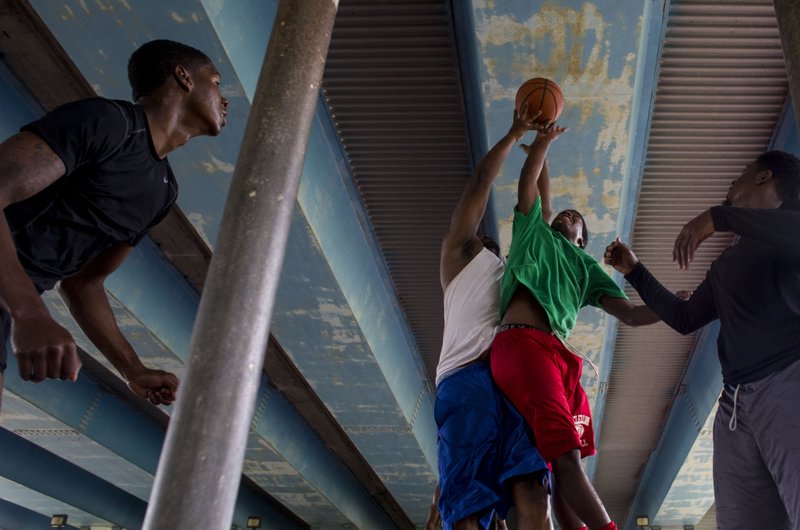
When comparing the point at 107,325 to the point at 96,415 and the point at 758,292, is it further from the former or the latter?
the point at 96,415

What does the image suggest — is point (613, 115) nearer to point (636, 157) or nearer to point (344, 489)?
point (636, 157)

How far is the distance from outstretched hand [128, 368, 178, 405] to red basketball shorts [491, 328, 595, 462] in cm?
134

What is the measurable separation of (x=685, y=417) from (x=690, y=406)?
471 millimetres

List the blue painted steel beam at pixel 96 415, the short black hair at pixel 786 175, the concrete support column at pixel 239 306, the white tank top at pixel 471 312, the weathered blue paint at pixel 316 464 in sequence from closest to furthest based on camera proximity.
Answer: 1. the concrete support column at pixel 239 306
2. the short black hair at pixel 786 175
3. the white tank top at pixel 471 312
4. the blue painted steel beam at pixel 96 415
5. the weathered blue paint at pixel 316 464

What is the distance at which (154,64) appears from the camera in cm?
258

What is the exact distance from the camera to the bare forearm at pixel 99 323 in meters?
2.48

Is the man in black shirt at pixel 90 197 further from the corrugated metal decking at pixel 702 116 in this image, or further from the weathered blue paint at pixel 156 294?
the weathered blue paint at pixel 156 294

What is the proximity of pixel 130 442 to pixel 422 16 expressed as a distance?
744 centimetres

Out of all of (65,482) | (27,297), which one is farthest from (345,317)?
(65,482)

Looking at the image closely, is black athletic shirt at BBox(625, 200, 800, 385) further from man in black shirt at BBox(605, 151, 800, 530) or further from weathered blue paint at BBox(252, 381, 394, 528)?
weathered blue paint at BBox(252, 381, 394, 528)

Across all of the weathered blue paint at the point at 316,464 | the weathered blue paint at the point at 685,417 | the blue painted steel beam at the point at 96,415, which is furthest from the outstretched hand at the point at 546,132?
the blue painted steel beam at the point at 96,415

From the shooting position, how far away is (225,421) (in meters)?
1.63

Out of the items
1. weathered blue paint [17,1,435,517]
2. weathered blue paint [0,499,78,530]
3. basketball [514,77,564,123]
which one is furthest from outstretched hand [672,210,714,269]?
weathered blue paint [0,499,78,530]

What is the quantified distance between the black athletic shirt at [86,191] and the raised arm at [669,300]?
7.93ft
